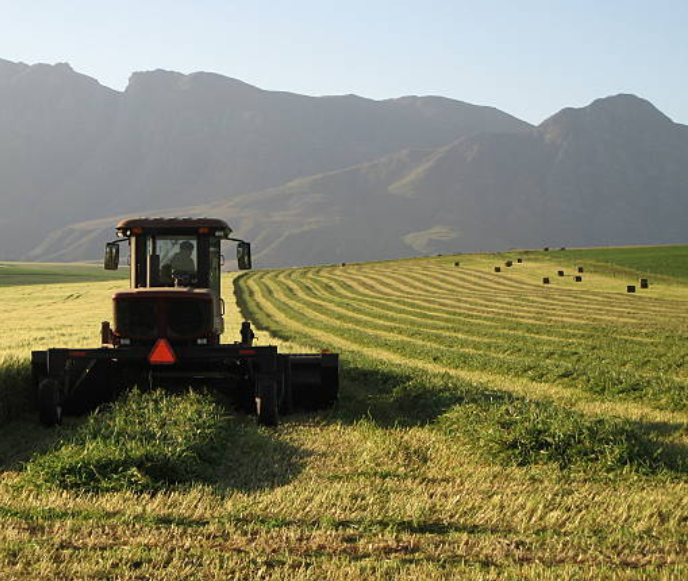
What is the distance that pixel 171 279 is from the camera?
1433cm

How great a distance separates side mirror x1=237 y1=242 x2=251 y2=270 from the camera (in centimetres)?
1441

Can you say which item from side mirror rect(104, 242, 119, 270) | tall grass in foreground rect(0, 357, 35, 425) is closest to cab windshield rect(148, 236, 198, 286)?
side mirror rect(104, 242, 119, 270)

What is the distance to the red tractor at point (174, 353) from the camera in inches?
496

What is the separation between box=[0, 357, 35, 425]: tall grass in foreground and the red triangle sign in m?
2.42

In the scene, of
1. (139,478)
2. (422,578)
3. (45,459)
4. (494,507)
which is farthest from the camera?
(45,459)

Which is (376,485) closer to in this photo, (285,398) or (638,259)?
(285,398)

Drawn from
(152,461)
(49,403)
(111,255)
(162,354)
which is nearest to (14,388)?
(49,403)

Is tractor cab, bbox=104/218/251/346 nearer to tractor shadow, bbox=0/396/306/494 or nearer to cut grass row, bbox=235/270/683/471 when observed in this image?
tractor shadow, bbox=0/396/306/494

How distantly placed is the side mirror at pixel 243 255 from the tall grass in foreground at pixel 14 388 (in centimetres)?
385

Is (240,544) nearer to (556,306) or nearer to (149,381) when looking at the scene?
(149,381)

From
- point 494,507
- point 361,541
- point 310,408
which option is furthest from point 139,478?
point 310,408

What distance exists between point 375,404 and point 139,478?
6.09 metres

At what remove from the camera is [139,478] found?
8.46 m

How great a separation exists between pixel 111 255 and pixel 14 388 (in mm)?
2544
